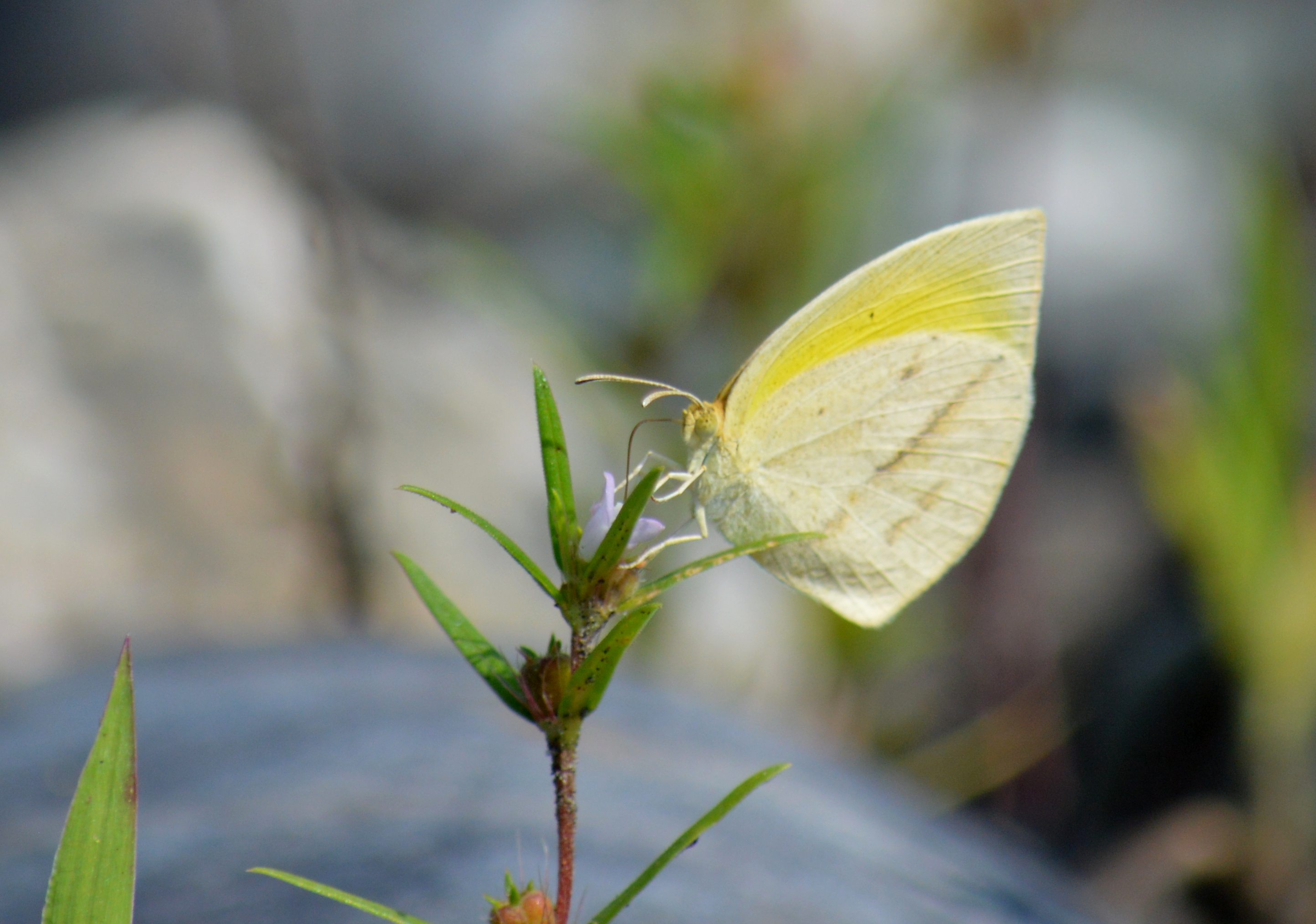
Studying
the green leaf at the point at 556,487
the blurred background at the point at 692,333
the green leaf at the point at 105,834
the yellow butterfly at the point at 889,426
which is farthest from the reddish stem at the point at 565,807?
the blurred background at the point at 692,333

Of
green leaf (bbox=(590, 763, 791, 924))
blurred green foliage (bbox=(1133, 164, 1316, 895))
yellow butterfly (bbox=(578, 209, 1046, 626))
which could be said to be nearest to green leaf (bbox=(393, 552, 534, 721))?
green leaf (bbox=(590, 763, 791, 924))

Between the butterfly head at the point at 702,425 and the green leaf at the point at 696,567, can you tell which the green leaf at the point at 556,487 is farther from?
the butterfly head at the point at 702,425

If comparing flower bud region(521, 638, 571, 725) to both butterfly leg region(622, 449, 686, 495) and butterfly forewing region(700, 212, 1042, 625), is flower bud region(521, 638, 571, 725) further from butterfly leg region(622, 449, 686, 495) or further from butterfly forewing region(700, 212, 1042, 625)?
butterfly forewing region(700, 212, 1042, 625)

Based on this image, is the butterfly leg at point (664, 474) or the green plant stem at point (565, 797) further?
the butterfly leg at point (664, 474)

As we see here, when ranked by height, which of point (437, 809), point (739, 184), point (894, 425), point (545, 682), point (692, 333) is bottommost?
point (545, 682)

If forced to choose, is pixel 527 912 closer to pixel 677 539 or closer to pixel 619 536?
pixel 619 536

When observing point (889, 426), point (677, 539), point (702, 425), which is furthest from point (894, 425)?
point (677, 539)

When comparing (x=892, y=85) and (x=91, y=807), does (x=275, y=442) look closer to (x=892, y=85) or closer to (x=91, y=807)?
(x=892, y=85)
